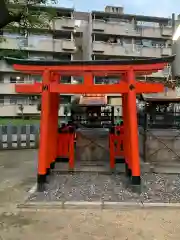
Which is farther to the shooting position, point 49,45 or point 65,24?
point 65,24

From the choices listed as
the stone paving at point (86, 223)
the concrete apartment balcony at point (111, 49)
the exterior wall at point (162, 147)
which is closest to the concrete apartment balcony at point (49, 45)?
the concrete apartment balcony at point (111, 49)

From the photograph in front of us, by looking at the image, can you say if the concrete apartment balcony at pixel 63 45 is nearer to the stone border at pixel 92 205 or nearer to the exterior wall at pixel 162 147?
the exterior wall at pixel 162 147

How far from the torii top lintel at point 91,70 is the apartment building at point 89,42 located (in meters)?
22.9

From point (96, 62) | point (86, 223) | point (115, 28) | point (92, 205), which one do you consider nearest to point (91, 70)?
point (96, 62)

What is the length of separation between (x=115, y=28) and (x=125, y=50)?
10.0ft

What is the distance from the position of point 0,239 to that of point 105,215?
2210 mm

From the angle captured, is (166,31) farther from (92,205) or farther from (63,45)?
(92,205)

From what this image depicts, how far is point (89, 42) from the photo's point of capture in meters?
35.6

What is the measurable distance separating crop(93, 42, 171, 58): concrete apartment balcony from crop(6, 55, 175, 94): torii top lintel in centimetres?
2678

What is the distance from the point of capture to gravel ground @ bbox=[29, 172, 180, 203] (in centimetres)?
745

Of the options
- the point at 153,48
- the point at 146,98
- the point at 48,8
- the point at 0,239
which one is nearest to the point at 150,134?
the point at 146,98

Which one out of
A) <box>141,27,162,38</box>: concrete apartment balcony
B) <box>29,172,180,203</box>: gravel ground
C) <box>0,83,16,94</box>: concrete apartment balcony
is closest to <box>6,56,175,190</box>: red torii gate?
<box>29,172,180,203</box>: gravel ground

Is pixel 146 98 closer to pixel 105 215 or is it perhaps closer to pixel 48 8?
pixel 48 8

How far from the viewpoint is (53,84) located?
839cm
